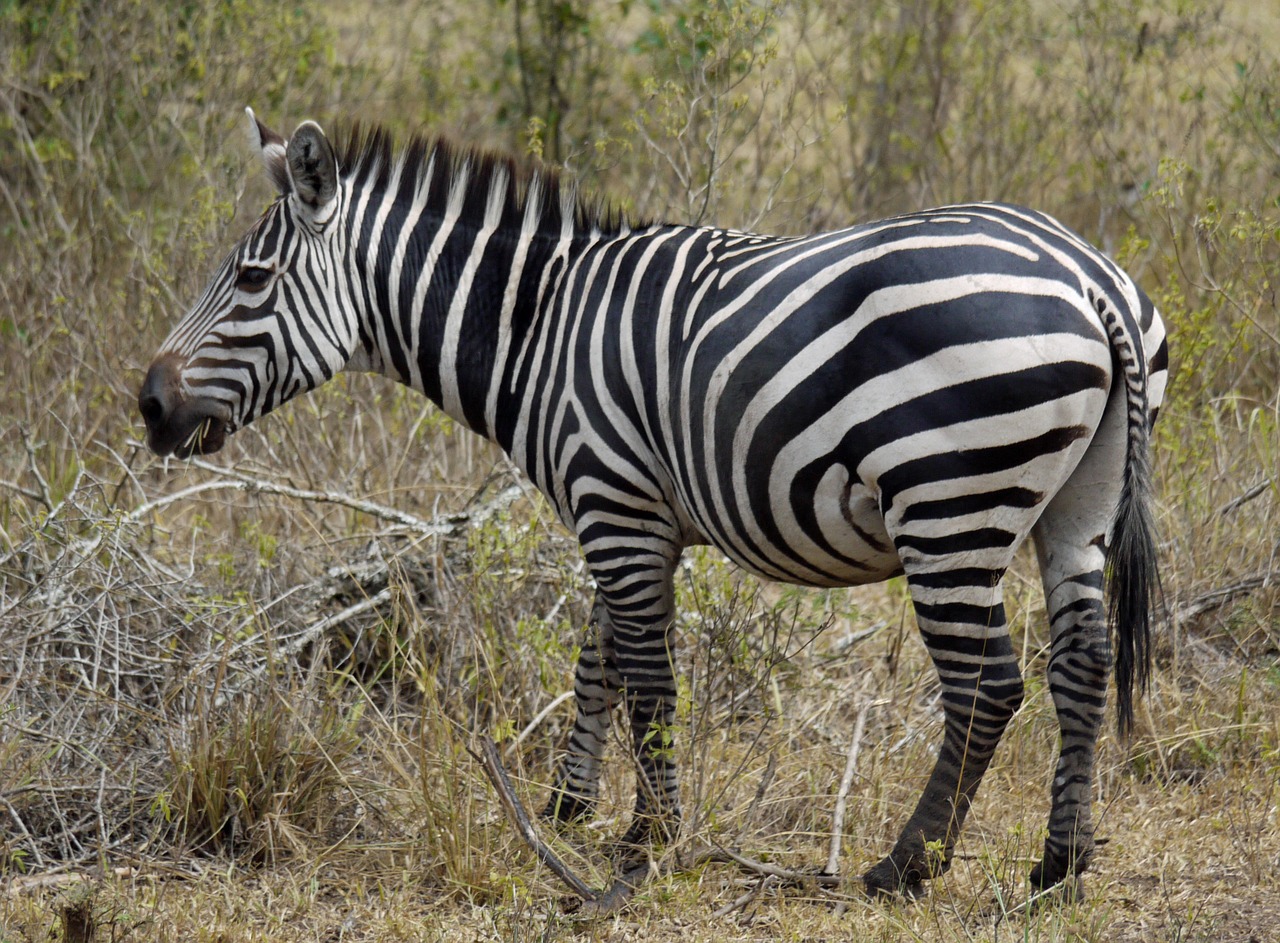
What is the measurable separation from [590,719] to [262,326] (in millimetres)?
1808

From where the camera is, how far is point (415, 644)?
5.32 m

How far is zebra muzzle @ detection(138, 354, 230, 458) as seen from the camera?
418cm

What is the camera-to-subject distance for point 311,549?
5668 mm

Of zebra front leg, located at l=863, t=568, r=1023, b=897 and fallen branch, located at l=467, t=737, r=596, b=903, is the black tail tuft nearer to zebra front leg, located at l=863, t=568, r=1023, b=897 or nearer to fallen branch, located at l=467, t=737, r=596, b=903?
zebra front leg, located at l=863, t=568, r=1023, b=897

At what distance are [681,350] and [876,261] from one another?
698 millimetres

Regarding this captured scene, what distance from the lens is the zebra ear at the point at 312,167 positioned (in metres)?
4.09

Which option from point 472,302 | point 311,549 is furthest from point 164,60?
point 472,302

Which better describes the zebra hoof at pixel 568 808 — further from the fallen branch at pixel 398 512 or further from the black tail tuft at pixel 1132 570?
the black tail tuft at pixel 1132 570

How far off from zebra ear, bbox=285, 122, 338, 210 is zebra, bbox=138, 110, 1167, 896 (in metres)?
0.01

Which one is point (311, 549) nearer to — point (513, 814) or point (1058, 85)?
point (513, 814)

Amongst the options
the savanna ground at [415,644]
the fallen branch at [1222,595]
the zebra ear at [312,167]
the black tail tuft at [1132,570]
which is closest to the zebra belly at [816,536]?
the savanna ground at [415,644]

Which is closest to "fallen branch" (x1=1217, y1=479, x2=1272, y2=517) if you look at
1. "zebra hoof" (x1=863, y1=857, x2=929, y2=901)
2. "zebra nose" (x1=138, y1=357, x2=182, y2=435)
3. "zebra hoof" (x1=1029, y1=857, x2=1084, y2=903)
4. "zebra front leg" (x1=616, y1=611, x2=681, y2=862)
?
"zebra hoof" (x1=1029, y1=857, x2=1084, y2=903)

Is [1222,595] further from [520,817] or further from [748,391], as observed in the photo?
[520,817]

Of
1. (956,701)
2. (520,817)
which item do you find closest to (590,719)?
(520,817)
